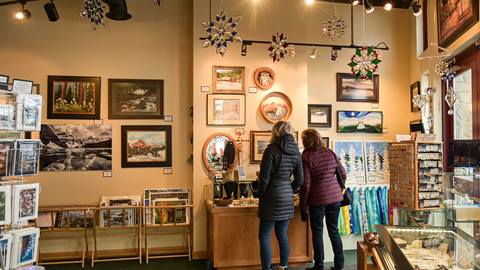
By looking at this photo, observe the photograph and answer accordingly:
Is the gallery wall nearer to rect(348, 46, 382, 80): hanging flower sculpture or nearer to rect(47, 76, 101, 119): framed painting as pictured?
rect(348, 46, 382, 80): hanging flower sculpture

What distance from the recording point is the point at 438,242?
7.59 feet

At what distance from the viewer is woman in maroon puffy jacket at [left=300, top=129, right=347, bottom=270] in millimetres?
3641

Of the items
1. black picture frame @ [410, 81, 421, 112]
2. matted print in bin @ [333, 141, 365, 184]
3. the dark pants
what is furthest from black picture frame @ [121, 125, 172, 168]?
black picture frame @ [410, 81, 421, 112]

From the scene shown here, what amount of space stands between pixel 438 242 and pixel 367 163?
2728mm

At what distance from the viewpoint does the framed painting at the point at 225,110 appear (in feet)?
14.9

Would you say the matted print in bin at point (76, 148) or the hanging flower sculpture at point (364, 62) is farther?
the matted print in bin at point (76, 148)

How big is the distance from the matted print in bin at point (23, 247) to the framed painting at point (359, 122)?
3.80m

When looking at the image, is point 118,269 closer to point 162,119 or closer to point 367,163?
point 162,119

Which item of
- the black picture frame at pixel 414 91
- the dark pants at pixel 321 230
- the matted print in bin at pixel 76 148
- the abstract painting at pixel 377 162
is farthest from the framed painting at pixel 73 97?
the black picture frame at pixel 414 91

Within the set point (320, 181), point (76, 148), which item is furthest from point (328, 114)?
point (76, 148)

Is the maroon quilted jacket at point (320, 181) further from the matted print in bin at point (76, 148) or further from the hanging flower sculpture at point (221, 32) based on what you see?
the matted print in bin at point (76, 148)

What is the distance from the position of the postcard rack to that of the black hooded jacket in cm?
138

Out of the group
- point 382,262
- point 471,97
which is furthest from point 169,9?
point 382,262

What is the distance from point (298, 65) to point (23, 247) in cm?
356
